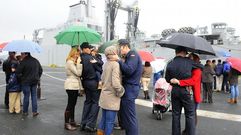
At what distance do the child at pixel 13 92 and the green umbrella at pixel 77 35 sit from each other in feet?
5.27

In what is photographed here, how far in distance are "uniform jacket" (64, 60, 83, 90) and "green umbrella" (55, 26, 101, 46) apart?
1035mm

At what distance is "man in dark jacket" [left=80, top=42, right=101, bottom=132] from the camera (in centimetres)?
587

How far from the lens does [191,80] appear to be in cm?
503

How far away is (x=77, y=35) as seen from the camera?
713 centimetres

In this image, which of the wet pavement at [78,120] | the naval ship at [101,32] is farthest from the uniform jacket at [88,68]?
the naval ship at [101,32]

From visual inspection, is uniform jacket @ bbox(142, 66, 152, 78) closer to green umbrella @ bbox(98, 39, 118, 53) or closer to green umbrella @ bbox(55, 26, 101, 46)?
green umbrella @ bbox(98, 39, 118, 53)

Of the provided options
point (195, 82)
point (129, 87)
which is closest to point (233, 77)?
point (195, 82)

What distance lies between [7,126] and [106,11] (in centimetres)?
4256

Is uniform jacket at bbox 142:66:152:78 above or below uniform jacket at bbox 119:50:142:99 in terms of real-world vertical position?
below

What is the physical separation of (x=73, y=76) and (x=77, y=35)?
4.73 ft

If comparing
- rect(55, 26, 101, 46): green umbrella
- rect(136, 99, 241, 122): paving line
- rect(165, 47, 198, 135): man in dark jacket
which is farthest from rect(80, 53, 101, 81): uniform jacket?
rect(136, 99, 241, 122): paving line

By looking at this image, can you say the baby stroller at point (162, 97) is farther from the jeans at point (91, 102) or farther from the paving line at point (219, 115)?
the jeans at point (91, 102)

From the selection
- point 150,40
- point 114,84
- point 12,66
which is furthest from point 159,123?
point 150,40

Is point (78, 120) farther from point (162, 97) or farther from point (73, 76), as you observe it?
point (162, 97)
